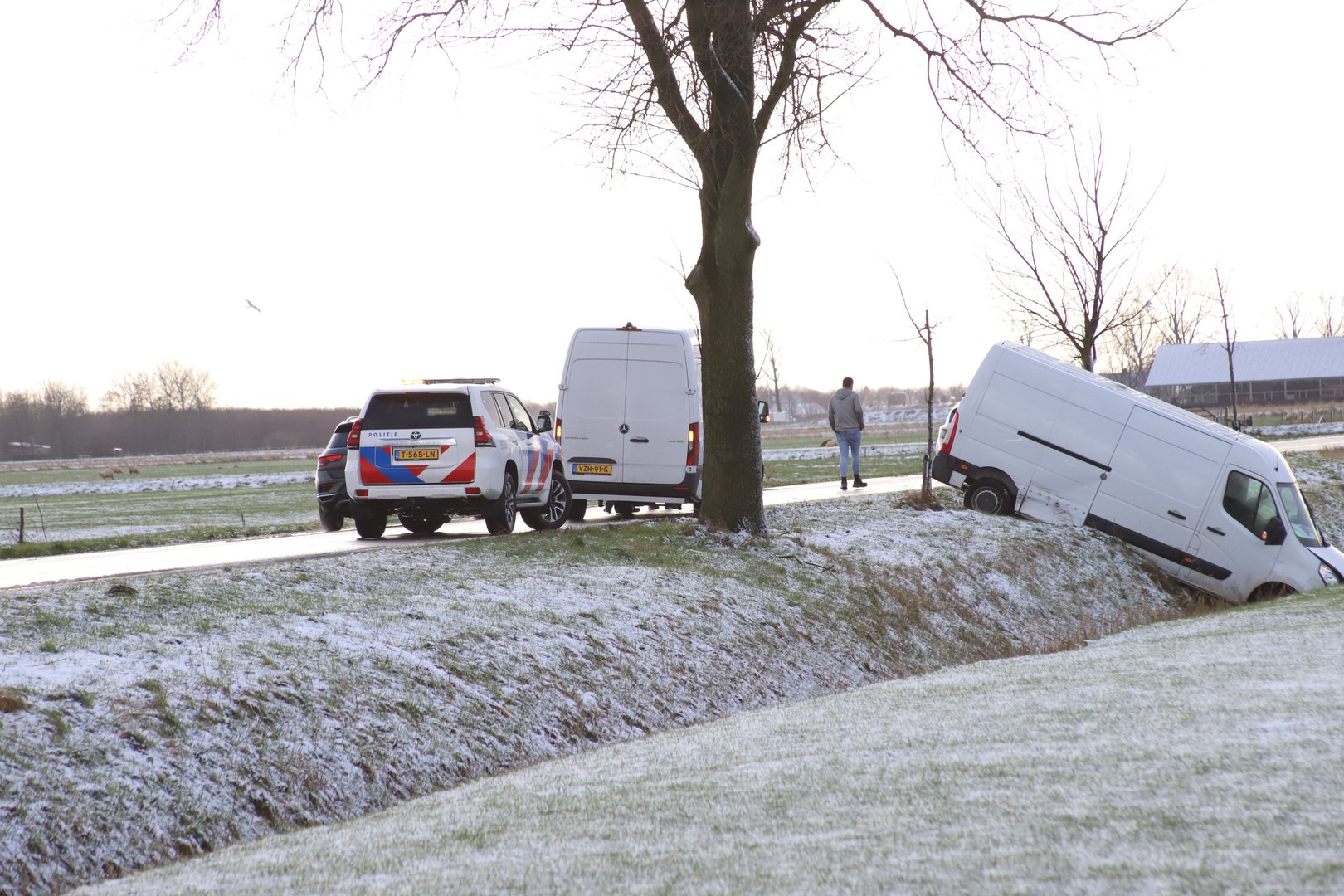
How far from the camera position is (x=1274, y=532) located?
A: 49.4 feet

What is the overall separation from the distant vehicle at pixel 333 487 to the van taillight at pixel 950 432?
8.93m

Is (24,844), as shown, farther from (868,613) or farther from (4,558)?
(4,558)

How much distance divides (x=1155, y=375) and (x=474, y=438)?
91.5 m

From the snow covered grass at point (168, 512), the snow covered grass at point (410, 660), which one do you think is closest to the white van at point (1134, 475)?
the snow covered grass at point (410, 660)

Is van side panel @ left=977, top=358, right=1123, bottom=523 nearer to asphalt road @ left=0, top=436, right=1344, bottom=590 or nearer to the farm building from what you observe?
asphalt road @ left=0, top=436, right=1344, bottom=590

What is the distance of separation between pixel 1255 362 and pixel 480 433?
310 feet

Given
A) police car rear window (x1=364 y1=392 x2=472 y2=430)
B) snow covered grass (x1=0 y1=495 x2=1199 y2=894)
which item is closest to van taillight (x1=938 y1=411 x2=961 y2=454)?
snow covered grass (x1=0 y1=495 x2=1199 y2=894)

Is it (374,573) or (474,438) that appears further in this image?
(474,438)

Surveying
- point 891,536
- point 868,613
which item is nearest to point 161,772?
point 868,613

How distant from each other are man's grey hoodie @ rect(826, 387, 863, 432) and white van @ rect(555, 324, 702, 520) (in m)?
6.06

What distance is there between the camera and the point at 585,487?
17844 mm

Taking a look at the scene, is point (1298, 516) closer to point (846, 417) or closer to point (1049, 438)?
point (1049, 438)

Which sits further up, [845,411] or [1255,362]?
[1255,362]

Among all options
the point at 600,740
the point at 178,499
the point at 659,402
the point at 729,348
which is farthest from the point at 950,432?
the point at 178,499
